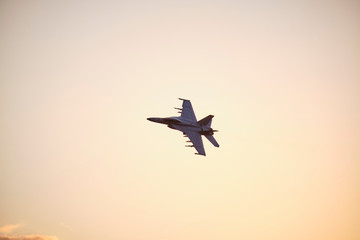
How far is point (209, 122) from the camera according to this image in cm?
9775

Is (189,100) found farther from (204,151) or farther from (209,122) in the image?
(204,151)

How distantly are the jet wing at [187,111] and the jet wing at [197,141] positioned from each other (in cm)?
609

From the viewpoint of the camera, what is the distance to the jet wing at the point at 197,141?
91369mm

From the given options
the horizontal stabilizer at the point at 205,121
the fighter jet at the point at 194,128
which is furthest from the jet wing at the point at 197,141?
the horizontal stabilizer at the point at 205,121

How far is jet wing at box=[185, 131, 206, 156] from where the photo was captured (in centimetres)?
9137

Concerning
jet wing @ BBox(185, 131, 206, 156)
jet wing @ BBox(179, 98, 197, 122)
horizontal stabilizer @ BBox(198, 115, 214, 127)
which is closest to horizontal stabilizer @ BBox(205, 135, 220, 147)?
jet wing @ BBox(185, 131, 206, 156)

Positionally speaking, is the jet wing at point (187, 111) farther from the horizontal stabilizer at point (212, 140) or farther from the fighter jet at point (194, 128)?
the horizontal stabilizer at point (212, 140)

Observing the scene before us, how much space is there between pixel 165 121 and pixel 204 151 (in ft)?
41.4

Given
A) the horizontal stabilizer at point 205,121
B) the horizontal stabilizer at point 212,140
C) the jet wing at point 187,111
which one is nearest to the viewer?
the horizontal stabilizer at point 212,140

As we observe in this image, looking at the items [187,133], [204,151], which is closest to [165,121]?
[187,133]

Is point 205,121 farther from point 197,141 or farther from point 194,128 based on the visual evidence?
point 197,141

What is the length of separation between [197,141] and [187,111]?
11.7m

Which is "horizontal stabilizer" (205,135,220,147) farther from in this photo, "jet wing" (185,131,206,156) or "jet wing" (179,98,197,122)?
"jet wing" (179,98,197,122)

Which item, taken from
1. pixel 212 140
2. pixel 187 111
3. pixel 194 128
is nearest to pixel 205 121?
pixel 194 128
